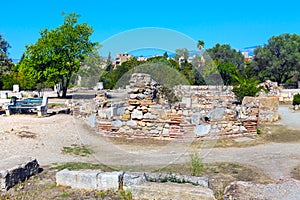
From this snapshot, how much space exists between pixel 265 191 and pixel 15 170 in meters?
4.19

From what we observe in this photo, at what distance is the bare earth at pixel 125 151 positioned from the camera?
7051 millimetres

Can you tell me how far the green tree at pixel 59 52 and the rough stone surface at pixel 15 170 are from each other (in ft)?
57.7

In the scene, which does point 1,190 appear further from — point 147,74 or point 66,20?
point 66,20

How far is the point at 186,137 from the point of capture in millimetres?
8469

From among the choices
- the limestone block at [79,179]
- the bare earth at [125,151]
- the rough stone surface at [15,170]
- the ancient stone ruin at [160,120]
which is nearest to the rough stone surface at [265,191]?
the bare earth at [125,151]

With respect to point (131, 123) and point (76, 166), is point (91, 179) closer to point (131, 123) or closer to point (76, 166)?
point (76, 166)

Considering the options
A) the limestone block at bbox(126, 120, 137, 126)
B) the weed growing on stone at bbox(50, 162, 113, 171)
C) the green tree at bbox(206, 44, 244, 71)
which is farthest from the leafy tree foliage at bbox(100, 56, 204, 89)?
the green tree at bbox(206, 44, 244, 71)

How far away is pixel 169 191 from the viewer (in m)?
4.56

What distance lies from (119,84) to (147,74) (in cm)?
151

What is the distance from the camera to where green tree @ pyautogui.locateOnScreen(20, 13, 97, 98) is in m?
23.5

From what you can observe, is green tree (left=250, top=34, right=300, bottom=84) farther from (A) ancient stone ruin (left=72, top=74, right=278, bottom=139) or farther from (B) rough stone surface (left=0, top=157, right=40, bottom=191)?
(B) rough stone surface (left=0, top=157, right=40, bottom=191)

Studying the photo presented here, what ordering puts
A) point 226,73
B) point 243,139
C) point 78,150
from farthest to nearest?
point 226,73
point 243,139
point 78,150

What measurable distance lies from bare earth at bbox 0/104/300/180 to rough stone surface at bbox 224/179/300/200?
1628mm

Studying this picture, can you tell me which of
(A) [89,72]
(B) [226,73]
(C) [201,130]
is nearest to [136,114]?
(C) [201,130]
